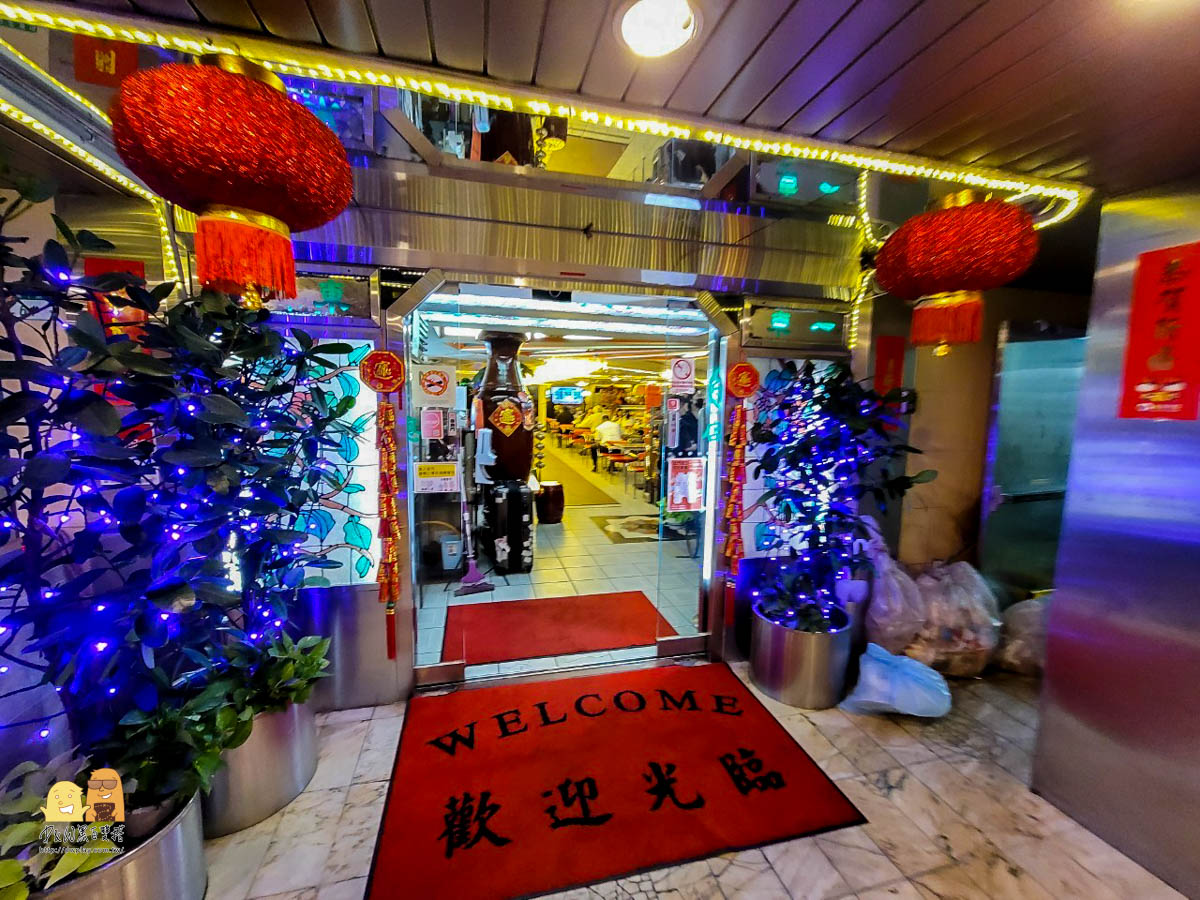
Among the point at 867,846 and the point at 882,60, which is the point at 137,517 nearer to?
the point at 882,60

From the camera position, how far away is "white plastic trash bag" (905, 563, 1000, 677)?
293 cm

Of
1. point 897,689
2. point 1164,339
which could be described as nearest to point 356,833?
point 897,689

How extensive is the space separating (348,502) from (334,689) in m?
1.07

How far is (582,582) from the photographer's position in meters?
4.51

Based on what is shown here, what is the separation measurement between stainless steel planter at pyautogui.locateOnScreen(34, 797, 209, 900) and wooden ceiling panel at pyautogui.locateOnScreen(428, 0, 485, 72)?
247cm

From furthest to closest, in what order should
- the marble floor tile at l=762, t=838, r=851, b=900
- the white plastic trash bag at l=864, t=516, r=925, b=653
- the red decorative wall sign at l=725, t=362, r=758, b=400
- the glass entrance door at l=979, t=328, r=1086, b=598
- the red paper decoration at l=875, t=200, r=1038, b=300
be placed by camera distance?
1. the glass entrance door at l=979, t=328, r=1086, b=598
2. the red decorative wall sign at l=725, t=362, r=758, b=400
3. the white plastic trash bag at l=864, t=516, r=925, b=653
4. the marble floor tile at l=762, t=838, r=851, b=900
5. the red paper decoration at l=875, t=200, r=1038, b=300

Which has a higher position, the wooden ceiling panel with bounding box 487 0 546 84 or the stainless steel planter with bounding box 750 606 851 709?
the wooden ceiling panel with bounding box 487 0 546 84

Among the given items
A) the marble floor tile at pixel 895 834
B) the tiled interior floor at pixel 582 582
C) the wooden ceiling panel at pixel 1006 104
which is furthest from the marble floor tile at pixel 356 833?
the wooden ceiling panel at pixel 1006 104

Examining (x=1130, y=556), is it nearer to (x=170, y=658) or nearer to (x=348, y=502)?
(x=348, y=502)

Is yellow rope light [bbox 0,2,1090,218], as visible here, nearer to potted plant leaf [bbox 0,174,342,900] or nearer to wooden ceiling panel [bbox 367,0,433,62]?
wooden ceiling panel [bbox 367,0,433,62]

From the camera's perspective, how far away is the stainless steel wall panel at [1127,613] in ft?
5.57

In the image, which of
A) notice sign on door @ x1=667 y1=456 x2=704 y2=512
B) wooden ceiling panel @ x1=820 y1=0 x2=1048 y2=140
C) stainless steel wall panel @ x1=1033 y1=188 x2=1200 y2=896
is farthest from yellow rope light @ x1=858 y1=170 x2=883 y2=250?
notice sign on door @ x1=667 y1=456 x2=704 y2=512

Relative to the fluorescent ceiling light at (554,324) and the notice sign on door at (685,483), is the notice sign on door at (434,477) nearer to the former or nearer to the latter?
the notice sign on door at (685,483)

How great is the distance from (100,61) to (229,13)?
1323 mm
